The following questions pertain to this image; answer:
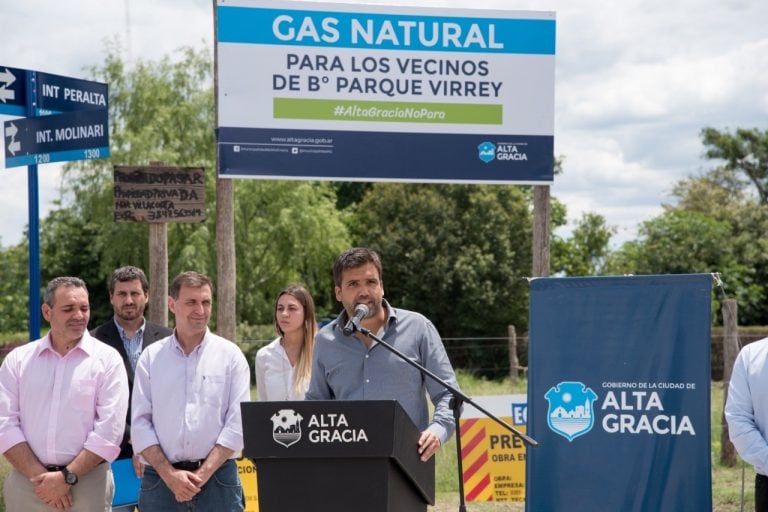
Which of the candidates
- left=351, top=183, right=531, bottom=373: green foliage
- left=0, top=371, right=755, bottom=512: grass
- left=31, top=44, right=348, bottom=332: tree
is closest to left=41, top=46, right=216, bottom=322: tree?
left=31, top=44, right=348, bottom=332: tree

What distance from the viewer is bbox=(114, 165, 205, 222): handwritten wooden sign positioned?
8.14m

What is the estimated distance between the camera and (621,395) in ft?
20.3

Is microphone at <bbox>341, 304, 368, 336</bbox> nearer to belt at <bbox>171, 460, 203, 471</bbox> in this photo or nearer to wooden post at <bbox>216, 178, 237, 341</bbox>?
belt at <bbox>171, 460, 203, 471</bbox>

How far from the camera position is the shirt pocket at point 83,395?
488cm

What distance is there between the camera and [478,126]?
8562 mm

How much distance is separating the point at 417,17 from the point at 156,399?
480 cm

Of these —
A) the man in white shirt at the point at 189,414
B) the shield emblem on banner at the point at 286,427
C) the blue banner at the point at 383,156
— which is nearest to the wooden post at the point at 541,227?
the blue banner at the point at 383,156

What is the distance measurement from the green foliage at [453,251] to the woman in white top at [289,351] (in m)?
26.5

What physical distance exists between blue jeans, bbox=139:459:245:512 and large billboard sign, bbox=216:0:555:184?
4.00 m

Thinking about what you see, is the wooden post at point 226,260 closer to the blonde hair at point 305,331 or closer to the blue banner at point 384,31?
the blue banner at point 384,31

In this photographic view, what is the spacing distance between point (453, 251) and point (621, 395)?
27294 mm

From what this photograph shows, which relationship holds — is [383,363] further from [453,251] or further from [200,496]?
[453,251]

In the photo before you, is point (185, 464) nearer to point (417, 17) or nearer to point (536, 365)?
point (536, 365)

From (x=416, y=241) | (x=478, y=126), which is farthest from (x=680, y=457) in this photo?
(x=416, y=241)
